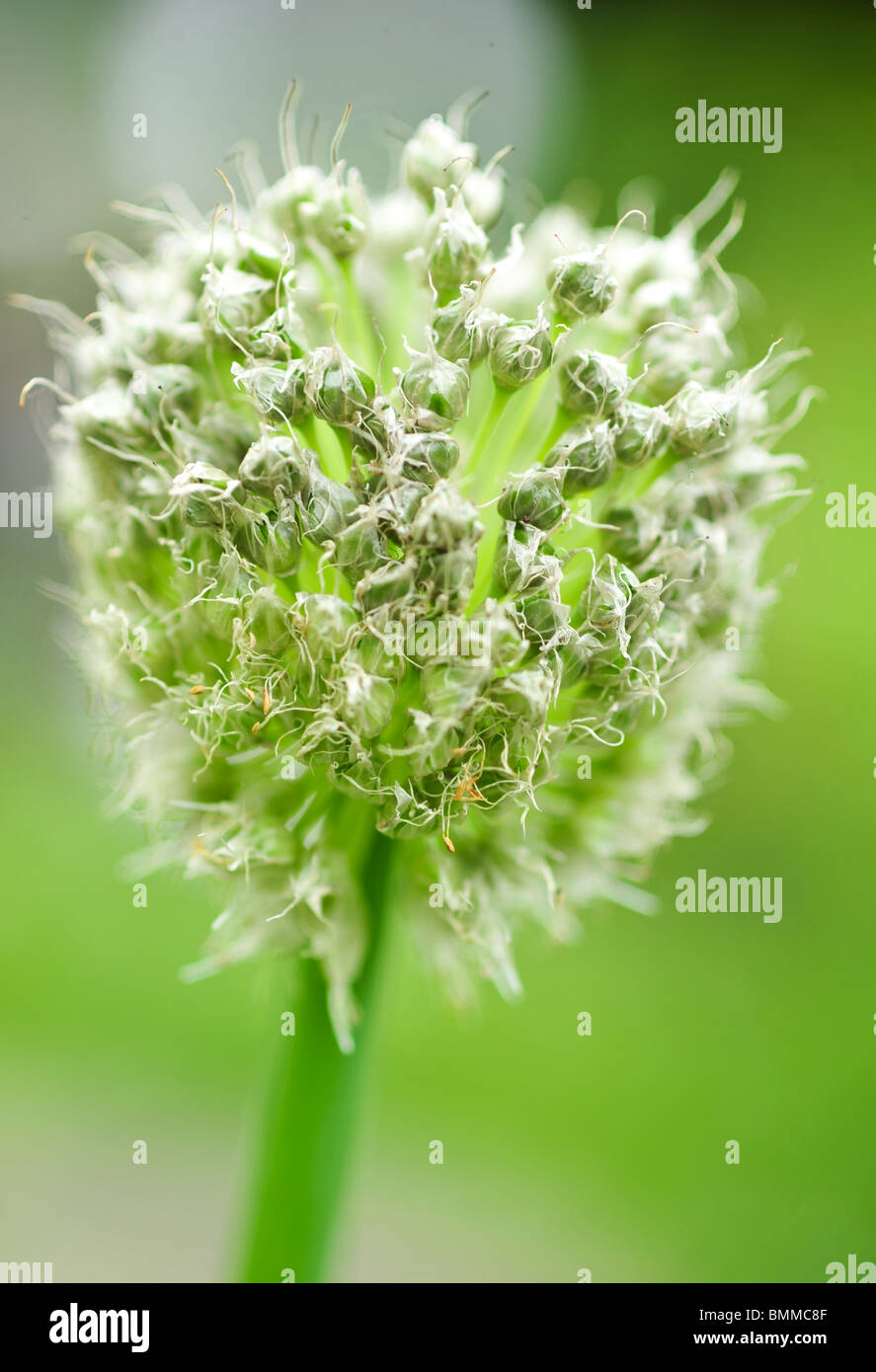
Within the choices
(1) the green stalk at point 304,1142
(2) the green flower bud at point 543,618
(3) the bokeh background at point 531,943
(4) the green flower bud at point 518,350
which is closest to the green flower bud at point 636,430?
(4) the green flower bud at point 518,350

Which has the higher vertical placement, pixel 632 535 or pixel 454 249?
pixel 454 249

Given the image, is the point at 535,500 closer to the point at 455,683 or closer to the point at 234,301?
the point at 455,683

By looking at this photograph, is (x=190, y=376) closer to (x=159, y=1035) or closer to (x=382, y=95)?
(x=382, y=95)

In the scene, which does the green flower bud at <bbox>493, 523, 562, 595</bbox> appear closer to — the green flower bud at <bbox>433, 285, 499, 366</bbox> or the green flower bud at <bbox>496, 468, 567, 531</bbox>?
the green flower bud at <bbox>496, 468, 567, 531</bbox>

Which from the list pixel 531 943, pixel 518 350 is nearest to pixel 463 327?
pixel 518 350

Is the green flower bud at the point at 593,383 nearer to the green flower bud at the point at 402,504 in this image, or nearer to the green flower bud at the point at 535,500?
the green flower bud at the point at 535,500
